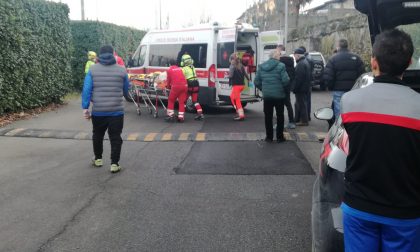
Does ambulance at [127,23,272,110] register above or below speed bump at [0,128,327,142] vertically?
above

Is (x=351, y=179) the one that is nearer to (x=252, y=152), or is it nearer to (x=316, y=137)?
(x=252, y=152)

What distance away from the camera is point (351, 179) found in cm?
249

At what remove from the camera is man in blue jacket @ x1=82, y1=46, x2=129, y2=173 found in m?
6.97

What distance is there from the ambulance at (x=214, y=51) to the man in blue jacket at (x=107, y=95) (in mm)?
5967

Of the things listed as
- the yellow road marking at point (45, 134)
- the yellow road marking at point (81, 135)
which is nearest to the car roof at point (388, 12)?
the yellow road marking at point (81, 135)

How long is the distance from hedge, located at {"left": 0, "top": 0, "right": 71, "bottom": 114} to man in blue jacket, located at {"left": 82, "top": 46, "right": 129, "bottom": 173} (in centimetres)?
521

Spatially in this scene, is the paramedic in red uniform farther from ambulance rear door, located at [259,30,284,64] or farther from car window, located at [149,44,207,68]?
ambulance rear door, located at [259,30,284,64]

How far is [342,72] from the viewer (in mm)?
8922

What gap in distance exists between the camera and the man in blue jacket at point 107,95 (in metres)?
6.97

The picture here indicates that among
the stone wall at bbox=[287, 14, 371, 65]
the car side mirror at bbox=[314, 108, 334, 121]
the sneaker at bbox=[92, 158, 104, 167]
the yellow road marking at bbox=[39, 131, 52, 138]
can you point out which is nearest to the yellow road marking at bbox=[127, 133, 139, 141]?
the yellow road marking at bbox=[39, 131, 52, 138]

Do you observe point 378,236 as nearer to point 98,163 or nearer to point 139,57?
point 98,163

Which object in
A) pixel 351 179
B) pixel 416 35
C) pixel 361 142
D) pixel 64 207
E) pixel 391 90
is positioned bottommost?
pixel 64 207

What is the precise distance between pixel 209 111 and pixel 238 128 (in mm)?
3472

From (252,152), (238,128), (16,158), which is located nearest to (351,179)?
(252,152)
